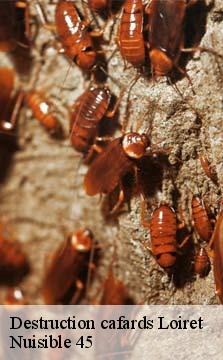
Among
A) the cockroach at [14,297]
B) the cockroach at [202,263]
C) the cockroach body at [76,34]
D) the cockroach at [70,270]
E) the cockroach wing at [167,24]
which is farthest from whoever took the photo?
the cockroach at [14,297]

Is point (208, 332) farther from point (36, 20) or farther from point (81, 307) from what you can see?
point (36, 20)

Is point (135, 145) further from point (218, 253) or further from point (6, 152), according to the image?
point (6, 152)

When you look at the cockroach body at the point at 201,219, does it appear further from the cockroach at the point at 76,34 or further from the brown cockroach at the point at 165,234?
the cockroach at the point at 76,34

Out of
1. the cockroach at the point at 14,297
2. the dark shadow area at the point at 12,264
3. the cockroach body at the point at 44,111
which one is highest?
the cockroach body at the point at 44,111

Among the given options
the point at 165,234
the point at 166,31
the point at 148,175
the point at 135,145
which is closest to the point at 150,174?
the point at 148,175

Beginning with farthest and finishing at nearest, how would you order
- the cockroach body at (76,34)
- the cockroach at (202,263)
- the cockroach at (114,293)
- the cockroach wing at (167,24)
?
Result: the cockroach at (114,293), the cockroach body at (76,34), the cockroach at (202,263), the cockroach wing at (167,24)

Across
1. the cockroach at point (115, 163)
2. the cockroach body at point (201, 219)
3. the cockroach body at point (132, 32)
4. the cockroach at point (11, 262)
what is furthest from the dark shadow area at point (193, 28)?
the cockroach at point (11, 262)

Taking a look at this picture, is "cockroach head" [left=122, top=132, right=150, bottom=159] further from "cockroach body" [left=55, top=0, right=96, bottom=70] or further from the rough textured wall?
"cockroach body" [left=55, top=0, right=96, bottom=70]

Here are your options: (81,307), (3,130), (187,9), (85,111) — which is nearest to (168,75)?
(187,9)
